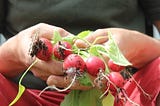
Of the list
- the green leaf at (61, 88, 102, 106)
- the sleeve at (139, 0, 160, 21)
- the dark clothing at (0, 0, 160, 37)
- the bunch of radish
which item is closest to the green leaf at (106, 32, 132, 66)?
the bunch of radish

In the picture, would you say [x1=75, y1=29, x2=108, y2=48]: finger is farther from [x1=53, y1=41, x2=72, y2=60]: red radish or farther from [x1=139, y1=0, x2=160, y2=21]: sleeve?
[x1=139, y1=0, x2=160, y2=21]: sleeve

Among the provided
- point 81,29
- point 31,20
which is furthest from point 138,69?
point 31,20

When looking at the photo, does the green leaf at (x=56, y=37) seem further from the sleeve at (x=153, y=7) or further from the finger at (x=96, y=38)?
the sleeve at (x=153, y=7)

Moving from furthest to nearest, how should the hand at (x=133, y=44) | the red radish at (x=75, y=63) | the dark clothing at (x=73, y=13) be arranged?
the dark clothing at (x=73, y=13) → the hand at (x=133, y=44) → the red radish at (x=75, y=63)

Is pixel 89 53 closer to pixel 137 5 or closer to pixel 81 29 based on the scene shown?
pixel 81 29

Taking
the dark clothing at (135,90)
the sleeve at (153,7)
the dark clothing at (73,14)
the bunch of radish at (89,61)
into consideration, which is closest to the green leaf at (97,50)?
the bunch of radish at (89,61)

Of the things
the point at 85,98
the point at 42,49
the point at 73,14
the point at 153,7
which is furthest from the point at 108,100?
the point at 153,7
